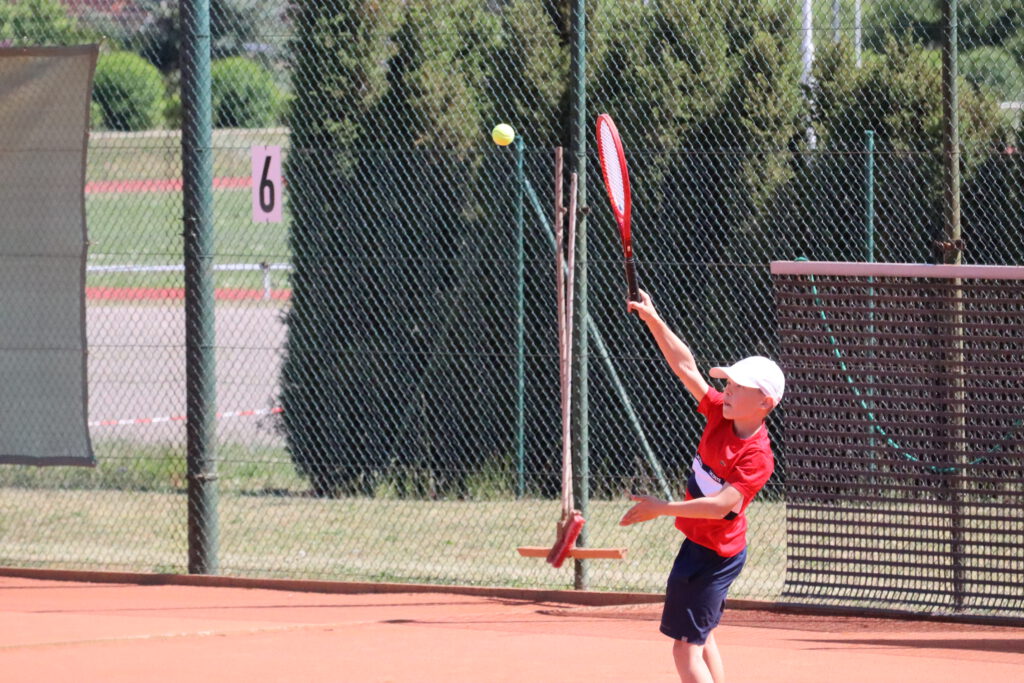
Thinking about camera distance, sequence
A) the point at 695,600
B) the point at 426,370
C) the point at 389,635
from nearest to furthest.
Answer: the point at 695,600 → the point at 389,635 → the point at 426,370

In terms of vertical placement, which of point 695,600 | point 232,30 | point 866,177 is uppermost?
point 232,30

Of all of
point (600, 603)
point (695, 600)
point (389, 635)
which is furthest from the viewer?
point (600, 603)

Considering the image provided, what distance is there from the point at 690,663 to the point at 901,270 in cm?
279

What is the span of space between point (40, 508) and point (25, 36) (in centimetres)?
335

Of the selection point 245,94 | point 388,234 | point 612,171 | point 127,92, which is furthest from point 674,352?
point 245,94

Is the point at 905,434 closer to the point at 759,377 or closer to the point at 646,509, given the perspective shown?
the point at 759,377

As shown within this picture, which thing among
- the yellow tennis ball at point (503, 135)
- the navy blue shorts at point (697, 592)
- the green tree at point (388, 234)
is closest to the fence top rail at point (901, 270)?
the yellow tennis ball at point (503, 135)

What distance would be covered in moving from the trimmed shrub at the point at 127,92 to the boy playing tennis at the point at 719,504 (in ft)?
22.3

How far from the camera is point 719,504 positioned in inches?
179

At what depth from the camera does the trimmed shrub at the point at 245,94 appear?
15.2 metres

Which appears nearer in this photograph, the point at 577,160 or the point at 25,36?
the point at 577,160

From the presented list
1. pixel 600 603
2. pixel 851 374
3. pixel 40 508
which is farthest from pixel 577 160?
pixel 40 508

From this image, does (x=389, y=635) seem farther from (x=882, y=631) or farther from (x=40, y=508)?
(x=40, y=508)

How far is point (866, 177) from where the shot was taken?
902 centimetres
